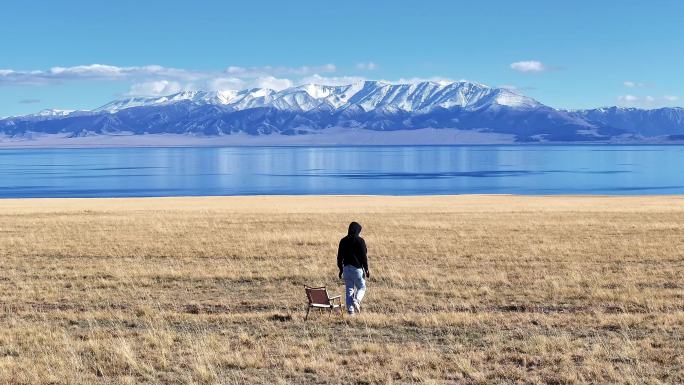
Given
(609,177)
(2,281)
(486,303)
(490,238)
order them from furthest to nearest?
1. (609,177)
2. (490,238)
3. (2,281)
4. (486,303)

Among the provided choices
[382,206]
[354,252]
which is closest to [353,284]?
[354,252]

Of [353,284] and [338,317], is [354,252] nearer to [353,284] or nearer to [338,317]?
[353,284]

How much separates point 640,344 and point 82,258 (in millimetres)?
17730

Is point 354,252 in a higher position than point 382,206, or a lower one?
higher

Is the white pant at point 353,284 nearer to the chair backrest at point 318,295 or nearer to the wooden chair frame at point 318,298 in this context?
the wooden chair frame at point 318,298

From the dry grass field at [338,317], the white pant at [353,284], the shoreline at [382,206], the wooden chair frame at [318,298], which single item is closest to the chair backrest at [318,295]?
the wooden chair frame at [318,298]

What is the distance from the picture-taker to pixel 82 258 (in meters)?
24.8

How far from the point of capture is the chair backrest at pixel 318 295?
14289 mm

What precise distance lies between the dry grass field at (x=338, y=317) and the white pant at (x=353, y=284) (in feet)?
1.24

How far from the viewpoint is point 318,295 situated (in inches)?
565

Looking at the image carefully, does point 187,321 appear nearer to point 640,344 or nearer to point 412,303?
point 412,303

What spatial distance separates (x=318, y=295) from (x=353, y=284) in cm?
72

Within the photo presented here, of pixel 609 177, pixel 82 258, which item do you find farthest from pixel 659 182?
pixel 82 258

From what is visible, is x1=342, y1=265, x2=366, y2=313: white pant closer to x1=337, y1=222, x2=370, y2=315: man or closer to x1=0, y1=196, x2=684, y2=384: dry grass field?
x1=337, y1=222, x2=370, y2=315: man
